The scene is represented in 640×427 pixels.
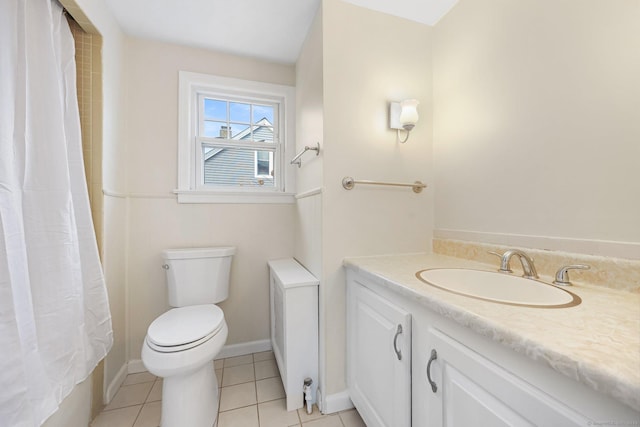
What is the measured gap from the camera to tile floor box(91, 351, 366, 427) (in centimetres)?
127

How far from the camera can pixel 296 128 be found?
197 cm

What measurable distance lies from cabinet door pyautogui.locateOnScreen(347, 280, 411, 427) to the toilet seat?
0.73 m

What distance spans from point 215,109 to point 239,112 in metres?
0.18

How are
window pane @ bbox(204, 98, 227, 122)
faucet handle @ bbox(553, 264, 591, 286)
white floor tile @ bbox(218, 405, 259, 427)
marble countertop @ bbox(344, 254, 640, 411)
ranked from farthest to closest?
window pane @ bbox(204, 98, 227, 122), white floor tile @ bbox(218, 405, 259, 427), faucet handle @ bbox(553, 264, 591, 286), marble countertop @ bbox(344, 254, 640, 411)

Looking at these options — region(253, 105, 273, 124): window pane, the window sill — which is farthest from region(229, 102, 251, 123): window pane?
the window sill

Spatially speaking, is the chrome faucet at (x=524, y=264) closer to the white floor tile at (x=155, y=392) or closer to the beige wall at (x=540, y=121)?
the beige wall at (x=540, y=121)

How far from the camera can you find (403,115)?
53.9 inches

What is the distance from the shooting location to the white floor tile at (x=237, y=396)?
1.38 meters

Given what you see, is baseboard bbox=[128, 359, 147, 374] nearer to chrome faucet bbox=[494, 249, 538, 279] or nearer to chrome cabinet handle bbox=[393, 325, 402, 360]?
chrome cabinet handle bbox=[393, 325, 402, 360]

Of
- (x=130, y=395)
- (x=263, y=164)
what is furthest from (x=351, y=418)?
(x=263, y=164)

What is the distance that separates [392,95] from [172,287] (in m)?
1.81

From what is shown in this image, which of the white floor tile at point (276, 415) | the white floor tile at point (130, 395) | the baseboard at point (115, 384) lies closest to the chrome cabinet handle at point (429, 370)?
the white floor tile at point (276, 415)

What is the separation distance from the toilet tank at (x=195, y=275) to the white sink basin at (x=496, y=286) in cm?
128

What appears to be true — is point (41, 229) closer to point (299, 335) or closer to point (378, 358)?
point (299, 335)
